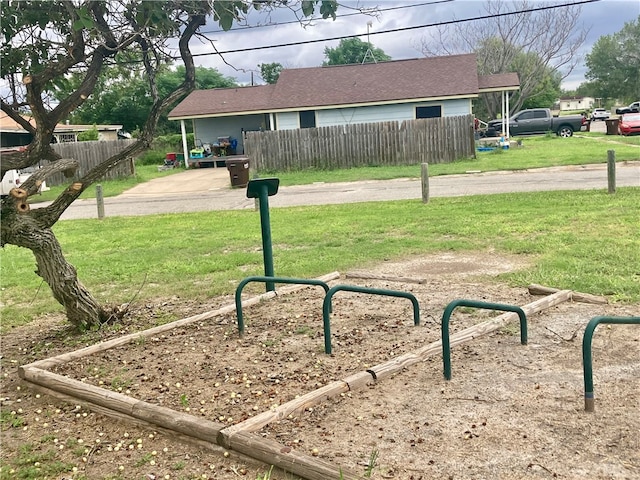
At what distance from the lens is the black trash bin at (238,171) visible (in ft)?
72.1

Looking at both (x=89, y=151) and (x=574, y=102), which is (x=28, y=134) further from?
(x=574, y=102)

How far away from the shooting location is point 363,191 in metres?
18.3

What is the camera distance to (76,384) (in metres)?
4.80

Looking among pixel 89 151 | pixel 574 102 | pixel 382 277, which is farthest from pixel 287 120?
pixel 574 102

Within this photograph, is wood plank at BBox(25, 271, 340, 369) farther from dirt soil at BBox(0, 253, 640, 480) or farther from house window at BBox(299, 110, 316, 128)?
house window at BBox(299, 110, 316, 128)

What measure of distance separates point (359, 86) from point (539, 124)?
1143cm

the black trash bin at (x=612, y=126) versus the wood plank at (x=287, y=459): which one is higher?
the black trash bin at (x=612, y=126)

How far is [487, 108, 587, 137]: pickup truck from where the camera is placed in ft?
117

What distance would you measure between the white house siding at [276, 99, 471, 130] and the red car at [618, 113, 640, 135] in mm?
9356

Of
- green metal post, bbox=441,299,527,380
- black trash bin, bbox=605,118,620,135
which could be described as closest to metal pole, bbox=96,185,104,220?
green metal post, bbox=441,299,527,380

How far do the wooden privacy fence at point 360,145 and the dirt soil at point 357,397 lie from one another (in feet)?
62.7

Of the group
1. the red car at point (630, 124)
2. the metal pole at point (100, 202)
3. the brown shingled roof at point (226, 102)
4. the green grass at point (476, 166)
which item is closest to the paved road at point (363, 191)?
the metal pole at point (100, 202)

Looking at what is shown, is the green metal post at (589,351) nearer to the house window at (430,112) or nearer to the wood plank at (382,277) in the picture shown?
the wood plank at (382,277)

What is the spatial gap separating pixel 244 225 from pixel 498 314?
7.50 meters
